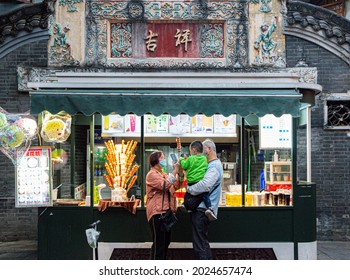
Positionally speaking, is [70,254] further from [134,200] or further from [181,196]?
[181,196]

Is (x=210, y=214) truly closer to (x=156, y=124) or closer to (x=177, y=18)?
(x=156, y=124)

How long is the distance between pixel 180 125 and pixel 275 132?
1842mm

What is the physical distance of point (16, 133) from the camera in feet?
23.7

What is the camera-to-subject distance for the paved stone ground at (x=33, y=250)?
8.55m

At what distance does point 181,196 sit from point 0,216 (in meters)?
4.69

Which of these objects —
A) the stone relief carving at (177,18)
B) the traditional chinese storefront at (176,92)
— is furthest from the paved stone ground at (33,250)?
the stone relief carving at (177,18)

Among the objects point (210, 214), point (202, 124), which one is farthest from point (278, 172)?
point (210, 214)

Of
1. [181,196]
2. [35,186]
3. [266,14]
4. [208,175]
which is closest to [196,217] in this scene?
[208,175]

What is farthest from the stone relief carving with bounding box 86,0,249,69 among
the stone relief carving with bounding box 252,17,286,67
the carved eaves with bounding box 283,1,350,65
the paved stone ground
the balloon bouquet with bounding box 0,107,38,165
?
the paved stone ground

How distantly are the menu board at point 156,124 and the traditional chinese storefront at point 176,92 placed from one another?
7 centimetres

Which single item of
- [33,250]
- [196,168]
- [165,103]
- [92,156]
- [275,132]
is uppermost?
[165,103]

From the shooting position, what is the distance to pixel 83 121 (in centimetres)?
836

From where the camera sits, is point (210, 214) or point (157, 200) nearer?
point (210, 214)

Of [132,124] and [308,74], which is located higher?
[308,74]
